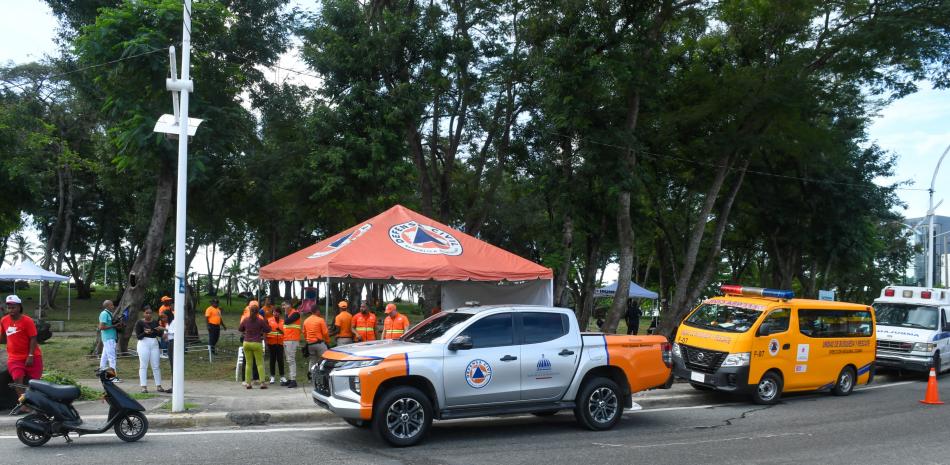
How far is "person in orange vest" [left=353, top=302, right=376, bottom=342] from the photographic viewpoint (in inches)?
590

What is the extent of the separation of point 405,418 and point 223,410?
138 inches

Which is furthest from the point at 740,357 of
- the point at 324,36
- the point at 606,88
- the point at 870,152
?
the point at 870,152

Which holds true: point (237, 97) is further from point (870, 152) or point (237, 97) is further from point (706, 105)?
point (870, 152)

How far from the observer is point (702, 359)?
531 inches

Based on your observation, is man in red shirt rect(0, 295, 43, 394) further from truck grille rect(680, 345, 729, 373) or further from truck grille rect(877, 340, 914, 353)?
truck grille rect(877, 340, 914, 353)

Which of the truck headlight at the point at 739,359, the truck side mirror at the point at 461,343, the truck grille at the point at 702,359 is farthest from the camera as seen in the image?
the truck grille at the point at 702,359

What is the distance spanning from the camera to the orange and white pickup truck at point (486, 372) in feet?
29.5

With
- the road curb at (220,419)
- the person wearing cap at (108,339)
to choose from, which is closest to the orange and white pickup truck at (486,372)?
the road curb at (220,419)

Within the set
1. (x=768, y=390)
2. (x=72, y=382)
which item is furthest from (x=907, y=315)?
(x=72, y=382)

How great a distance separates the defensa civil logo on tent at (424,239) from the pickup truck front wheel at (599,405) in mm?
5993

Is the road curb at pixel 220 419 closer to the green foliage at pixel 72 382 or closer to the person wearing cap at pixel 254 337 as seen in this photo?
the green foliage at pixel 72 382

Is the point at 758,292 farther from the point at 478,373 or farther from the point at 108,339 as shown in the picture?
the point at 108,339

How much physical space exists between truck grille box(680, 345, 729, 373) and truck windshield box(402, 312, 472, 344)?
556 cm

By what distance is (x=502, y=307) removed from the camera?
10164mm
